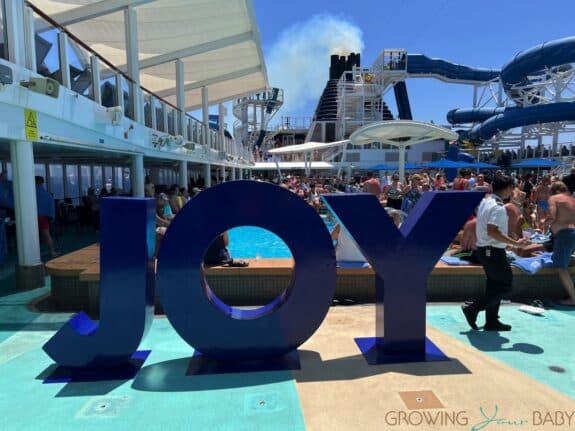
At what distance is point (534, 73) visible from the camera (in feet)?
94.1

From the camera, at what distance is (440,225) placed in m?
3.55

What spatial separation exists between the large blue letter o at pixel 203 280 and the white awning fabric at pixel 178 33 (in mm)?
5617

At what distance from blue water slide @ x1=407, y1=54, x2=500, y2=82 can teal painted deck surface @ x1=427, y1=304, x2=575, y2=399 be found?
44.9 m

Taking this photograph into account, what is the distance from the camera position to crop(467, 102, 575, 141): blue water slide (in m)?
26.4

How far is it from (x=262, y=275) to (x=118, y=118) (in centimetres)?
498

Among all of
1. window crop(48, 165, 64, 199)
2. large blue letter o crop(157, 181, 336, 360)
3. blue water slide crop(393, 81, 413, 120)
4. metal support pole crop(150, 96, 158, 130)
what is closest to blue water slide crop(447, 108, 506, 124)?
blue water slide crop(393, 81, 413, 120)

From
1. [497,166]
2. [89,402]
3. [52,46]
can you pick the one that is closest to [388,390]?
[89,402]

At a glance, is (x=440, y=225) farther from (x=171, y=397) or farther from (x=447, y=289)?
(x=171, y=397)

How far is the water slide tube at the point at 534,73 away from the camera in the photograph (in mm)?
23922

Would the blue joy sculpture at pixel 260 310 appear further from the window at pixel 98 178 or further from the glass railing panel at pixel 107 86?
the window at pixel 98 178

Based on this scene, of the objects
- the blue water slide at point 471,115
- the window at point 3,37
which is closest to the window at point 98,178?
the window at point 3,37

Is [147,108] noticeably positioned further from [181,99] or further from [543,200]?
[543,200]

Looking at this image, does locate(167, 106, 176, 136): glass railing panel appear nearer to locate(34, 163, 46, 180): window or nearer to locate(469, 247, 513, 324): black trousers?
locate(34, 163, 46, 180): window

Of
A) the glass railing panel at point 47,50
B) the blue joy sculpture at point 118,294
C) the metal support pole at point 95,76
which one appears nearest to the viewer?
the blue joy sculpture at point 118,294
